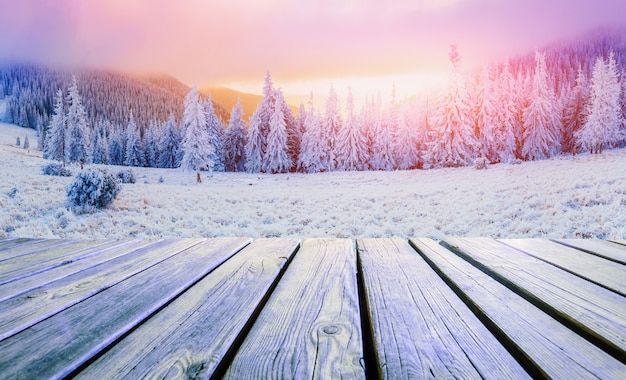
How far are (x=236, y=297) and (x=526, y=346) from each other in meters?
0.82

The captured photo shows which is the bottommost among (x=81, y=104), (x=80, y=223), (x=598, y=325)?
(x=80, y=223)

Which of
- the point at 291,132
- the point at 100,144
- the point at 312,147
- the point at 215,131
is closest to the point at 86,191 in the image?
the point at 100,144

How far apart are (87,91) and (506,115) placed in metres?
18.4

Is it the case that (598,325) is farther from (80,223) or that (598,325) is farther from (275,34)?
(275,34)

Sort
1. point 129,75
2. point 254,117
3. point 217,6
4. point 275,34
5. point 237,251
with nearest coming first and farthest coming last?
point 237,251
point 217,6
point 275,34
point 129,75
point 254,117

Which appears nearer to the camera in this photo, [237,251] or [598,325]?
[598,325]

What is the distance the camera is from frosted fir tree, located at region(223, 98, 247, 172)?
79.0 feet

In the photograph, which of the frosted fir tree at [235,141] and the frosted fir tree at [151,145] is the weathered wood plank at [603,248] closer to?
the frosted fir tree at [235,141]

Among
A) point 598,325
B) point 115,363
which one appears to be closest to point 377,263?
point 598,325

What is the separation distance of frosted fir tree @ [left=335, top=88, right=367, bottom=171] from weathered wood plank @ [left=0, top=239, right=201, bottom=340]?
1960cm

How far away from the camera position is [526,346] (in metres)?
0.86

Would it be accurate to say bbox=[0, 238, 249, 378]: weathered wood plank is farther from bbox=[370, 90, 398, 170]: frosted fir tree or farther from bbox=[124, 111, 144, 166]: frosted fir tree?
bbox=[370, 90, 398, 170]: frosted fir tree

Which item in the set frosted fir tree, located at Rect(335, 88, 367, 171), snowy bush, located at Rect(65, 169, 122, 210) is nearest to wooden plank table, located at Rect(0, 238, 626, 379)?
snowy bush, located at Rect(65, 169, 122, 210)

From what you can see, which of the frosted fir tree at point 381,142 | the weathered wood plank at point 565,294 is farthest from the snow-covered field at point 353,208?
the frosted fir tree at point 381,142
